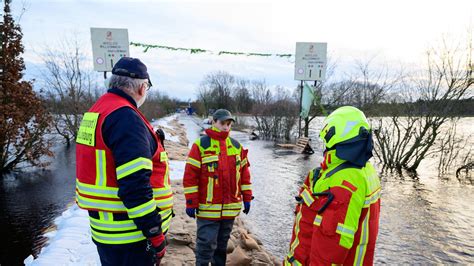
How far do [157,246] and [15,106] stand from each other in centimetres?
995

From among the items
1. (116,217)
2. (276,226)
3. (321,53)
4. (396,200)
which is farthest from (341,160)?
(321,53)

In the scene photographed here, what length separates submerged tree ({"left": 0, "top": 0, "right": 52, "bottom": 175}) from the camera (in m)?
9.37

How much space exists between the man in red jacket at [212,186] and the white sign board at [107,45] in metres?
4.56

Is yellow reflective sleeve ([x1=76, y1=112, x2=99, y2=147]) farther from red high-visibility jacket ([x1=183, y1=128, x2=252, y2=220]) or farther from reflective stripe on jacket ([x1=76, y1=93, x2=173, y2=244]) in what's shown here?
red high-visibility jacket ([x1=183, y1=128, x2=252, y2=220])

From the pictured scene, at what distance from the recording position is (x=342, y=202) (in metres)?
1.81

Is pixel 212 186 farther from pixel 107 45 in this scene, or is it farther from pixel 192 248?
pixel 107 45

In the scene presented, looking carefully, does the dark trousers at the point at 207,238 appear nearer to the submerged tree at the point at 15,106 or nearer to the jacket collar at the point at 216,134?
the jacket collar at the point at 216,134

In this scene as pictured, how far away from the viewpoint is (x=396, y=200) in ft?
26.4

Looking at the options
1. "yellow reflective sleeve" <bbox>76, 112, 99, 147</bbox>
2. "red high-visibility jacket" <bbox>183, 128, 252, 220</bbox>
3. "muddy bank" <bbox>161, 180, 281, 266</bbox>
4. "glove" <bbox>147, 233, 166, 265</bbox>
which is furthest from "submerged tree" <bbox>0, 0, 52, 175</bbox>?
"glove" <bbox>147, 233, 166, 265</bbox>

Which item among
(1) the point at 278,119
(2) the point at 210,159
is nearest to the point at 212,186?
(2) the point at 210,159

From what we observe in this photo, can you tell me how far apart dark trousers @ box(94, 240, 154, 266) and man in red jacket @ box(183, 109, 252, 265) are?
1.23 m

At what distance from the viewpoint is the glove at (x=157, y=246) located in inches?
76.0

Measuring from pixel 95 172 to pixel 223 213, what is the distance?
1.78 meters

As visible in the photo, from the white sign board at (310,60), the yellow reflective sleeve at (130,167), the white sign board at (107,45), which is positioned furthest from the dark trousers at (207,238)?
the white sign board at (310,60)
